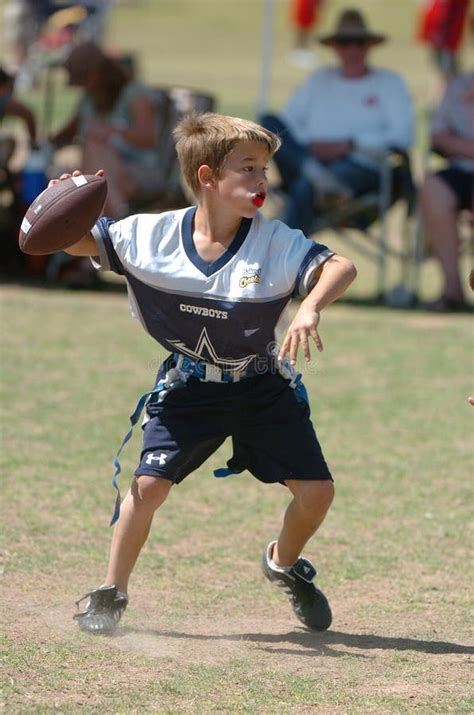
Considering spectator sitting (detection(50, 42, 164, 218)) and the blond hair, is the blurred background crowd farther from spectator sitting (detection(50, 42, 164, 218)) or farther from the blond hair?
the blond hair

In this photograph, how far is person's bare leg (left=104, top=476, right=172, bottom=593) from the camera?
423cm

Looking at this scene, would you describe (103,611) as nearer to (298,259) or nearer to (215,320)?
(215,320)

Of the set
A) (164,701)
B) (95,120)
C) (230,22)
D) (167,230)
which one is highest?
(167,230)

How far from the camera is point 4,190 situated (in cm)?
1065

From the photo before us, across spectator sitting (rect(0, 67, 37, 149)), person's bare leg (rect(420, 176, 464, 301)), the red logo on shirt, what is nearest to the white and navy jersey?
person's bare leg (rect(420, 176, 464, 301))

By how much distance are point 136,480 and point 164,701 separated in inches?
31.2

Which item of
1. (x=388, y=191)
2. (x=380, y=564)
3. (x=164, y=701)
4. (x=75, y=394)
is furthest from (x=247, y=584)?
(x=388, y=191)

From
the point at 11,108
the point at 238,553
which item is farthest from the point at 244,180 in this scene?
the point at 11,108

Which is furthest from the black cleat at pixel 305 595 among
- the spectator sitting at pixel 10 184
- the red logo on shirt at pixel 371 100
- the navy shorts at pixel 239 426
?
the spectator sitting at pixel 10 184

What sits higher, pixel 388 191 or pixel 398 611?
pixel 398 611

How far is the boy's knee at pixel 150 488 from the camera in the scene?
4.22m

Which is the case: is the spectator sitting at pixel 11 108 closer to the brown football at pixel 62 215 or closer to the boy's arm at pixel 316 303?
the brown football at pixel 62 215

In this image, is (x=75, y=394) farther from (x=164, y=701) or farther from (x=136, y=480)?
(x=164, y=701)

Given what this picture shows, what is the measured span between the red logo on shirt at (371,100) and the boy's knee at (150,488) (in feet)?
20.2
